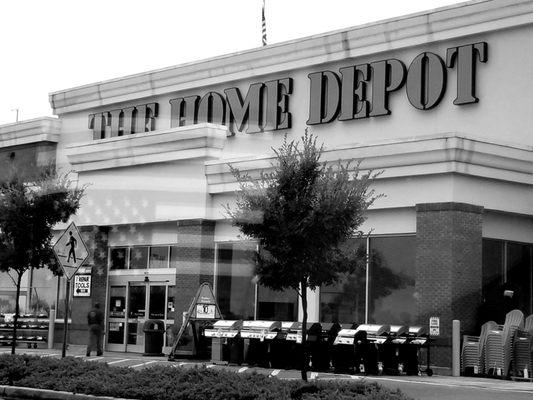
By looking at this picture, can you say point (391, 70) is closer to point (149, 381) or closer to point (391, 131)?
point (391, 131)

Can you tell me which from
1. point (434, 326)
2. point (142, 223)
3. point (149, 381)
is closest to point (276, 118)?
point (142, 223)

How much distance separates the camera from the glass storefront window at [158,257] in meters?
31.6

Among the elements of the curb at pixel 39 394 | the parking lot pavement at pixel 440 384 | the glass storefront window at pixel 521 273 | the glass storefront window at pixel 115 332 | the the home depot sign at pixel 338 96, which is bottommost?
the curb at pixel 39 394

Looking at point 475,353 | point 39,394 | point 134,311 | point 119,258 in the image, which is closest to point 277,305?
point 134,311

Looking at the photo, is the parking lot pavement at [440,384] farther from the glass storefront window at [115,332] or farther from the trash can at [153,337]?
the glass storefront window at [115,332]

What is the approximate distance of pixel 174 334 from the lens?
29.0 m

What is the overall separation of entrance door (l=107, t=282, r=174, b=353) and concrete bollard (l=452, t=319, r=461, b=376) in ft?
Result: 33.8

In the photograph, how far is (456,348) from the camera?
23578mm

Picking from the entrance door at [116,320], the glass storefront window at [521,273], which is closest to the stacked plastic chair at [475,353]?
the glass storefront window at [521,273]

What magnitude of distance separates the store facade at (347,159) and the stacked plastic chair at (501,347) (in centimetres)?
111

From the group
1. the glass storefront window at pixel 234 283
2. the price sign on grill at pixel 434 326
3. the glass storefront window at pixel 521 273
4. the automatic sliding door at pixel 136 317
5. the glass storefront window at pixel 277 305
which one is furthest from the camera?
the automatic sliding door at pixel 136 317

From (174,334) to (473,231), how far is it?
9.45 meters

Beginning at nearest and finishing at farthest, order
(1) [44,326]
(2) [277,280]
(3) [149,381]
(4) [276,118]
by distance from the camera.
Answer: (3) [149,381] → (2) [277,280] → (4) [276,118] → (1) [44,326]

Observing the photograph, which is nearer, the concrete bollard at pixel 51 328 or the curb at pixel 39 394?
the curb at pixel 39 394
